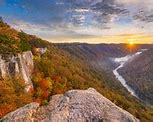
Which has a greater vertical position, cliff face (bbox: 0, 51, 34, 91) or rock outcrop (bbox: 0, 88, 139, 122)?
rock outcrop (bbox: 0, 88, 139, 122)

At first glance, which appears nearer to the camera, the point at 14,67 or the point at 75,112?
the point at 75,112

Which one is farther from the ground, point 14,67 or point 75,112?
point 75,112

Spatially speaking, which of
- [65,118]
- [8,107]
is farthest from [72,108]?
[8,107]

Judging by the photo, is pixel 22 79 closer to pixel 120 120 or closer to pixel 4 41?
pixel 4 41

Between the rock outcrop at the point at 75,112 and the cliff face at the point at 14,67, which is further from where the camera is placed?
the cliff face at the point at 14,67

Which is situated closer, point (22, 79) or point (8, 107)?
point (8, 107)

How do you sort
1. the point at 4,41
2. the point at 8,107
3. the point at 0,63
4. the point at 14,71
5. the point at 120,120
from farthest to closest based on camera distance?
the point at 4,41
the point at 14,71
the point at 0,63
the point at 8,107
the point at 120,120

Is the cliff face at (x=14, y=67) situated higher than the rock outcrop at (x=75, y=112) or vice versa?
the rock outcrop at (x=75, y=112)

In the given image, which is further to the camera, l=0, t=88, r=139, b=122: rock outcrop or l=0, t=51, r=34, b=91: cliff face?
l=0, t=51, r=34, b=91: cliff face
